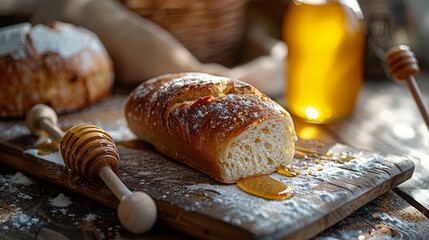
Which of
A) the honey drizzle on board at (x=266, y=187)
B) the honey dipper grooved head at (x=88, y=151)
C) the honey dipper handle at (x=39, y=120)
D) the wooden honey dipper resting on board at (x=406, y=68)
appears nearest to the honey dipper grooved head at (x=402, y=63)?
the wooden honey dipper resting on board at (x=406, y=68)

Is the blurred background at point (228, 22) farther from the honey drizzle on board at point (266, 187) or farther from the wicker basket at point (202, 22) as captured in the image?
the honey drizzle on board at point (266, 187)

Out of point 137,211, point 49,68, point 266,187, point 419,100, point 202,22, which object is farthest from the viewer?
point 202,22

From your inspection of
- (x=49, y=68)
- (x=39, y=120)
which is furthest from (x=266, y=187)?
(x=49, y=68)

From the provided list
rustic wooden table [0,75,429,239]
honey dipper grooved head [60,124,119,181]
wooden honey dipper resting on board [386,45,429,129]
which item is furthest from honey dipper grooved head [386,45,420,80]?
honey dipper grooved head [60,124,119,181]

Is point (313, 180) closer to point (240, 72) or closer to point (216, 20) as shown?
point (240, 72)

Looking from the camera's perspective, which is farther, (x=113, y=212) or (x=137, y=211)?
(x=113, y=212)

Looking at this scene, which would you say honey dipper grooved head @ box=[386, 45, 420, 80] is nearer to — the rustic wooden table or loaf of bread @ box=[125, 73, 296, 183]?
the rustic wooden table

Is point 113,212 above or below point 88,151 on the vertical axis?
below

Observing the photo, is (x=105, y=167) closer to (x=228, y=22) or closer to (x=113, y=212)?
(x=113, y=212)
